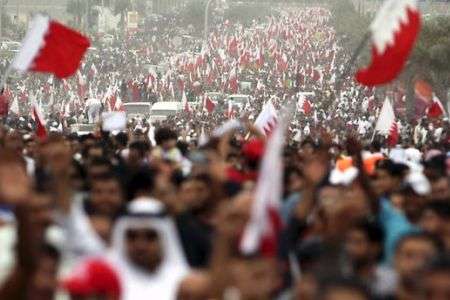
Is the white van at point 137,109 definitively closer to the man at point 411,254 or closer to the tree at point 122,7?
the man at point 411,254

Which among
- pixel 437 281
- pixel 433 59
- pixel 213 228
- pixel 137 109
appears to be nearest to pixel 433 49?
pixel 433 59

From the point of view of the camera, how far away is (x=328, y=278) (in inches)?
253

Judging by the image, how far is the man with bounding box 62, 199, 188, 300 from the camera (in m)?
6.76

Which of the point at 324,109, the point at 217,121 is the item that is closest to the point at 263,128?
the point at 217,121

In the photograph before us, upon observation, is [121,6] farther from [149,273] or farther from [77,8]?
[149,273]

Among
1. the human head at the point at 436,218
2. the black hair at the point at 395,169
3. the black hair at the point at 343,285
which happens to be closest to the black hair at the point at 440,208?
the human head at the point at 436,218

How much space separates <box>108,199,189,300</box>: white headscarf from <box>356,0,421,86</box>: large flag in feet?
15.9

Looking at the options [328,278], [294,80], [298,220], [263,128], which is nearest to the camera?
[328,278]

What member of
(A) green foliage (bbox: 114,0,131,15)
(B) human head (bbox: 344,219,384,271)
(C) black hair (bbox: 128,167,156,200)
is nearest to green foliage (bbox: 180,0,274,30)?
(A) green foliage (bbox: 114,0,131,15)

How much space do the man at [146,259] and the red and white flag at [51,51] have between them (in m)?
8.48

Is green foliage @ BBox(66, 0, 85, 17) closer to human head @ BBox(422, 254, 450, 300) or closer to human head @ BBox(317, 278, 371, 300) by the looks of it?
human head @ BBox(422, 254, 450, 300)

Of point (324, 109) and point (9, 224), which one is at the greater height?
point (9, 224)

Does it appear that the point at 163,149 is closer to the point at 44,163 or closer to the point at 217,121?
the point at 44,163

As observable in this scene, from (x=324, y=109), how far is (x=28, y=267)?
4653cm
